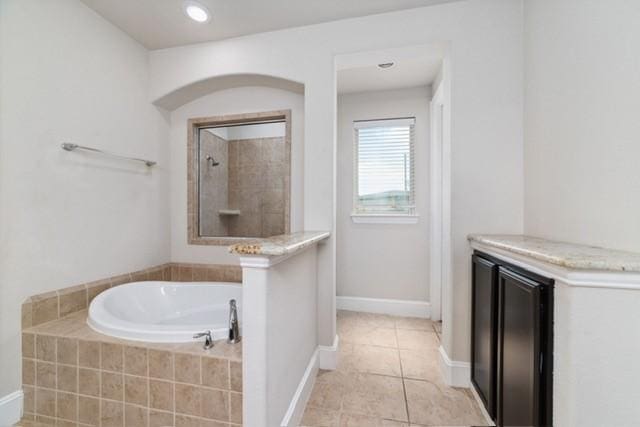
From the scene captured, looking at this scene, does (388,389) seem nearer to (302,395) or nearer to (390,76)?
(302,395)

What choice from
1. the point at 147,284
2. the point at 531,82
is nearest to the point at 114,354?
the point at 147,284

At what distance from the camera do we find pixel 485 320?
1.42 meters

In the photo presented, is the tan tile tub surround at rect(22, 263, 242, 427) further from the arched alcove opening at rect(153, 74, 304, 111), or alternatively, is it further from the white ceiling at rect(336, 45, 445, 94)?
the white ceiling at rect(336, 45, 445, 94)

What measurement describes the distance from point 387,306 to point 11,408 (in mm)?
2809

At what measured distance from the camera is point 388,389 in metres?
1.69

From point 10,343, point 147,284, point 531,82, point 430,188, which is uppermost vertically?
point 531,82

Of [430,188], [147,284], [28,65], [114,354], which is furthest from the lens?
[430,188]

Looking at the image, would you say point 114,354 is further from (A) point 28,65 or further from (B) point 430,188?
(B) point 430,188

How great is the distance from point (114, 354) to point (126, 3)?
2236mm

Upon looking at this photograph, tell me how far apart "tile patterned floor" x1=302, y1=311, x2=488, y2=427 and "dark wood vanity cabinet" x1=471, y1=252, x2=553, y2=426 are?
0.20m

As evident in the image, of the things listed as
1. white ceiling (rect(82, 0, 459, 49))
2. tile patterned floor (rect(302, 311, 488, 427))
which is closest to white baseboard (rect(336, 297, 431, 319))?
tile patterned floor (rect(302, 311, 488, 427))

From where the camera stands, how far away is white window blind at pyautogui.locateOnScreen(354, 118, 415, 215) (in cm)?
286

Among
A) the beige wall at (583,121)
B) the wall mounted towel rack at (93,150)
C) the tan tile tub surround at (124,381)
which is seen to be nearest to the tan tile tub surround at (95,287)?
the tan tile tub surround at (124,381)

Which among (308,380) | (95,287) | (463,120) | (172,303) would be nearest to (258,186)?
(172,303)
